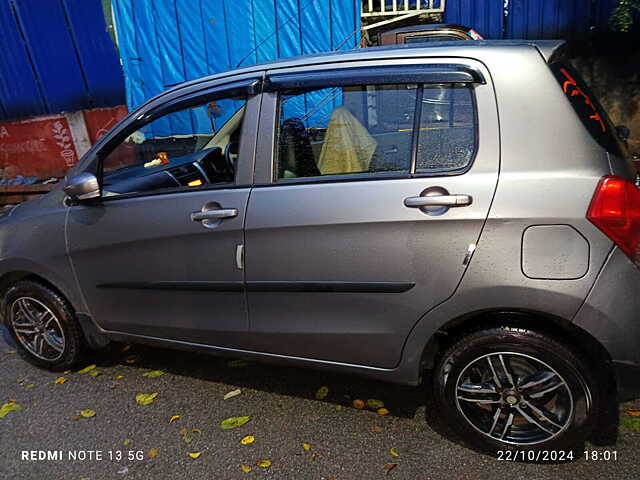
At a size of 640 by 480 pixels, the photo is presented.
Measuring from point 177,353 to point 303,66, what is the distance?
2.12 metres

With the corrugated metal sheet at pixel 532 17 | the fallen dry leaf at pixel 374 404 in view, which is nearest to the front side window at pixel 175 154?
the fallen dry leaf at pixel 374 404

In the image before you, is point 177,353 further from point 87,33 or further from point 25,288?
point 87,33

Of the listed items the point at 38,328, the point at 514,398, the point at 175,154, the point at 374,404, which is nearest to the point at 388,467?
the point at 374,404

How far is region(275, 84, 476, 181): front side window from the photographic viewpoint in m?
2.12

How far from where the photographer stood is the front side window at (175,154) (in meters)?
2.71

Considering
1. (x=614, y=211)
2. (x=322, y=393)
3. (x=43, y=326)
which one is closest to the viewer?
(x=614, y=211)

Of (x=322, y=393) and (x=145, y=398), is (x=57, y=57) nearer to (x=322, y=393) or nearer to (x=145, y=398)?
(x=145, y=398)

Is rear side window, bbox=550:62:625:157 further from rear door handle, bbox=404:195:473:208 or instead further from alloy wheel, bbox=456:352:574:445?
alloy wheel, bbox=456:352:574:445

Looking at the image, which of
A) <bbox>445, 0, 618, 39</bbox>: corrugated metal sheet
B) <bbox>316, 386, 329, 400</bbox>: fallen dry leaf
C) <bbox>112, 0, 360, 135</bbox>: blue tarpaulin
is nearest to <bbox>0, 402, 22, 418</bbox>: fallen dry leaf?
<bbox>316, 386, 329, 400</bbox>: fallen dry leaf

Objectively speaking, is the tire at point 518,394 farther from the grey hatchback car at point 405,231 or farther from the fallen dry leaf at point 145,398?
the fallen dry leaf at point 145,398

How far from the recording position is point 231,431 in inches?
102

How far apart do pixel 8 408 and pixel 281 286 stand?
1.90 m

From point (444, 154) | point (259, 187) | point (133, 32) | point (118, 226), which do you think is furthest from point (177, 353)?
point (133, 32)

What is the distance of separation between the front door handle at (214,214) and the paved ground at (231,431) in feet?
3.59
